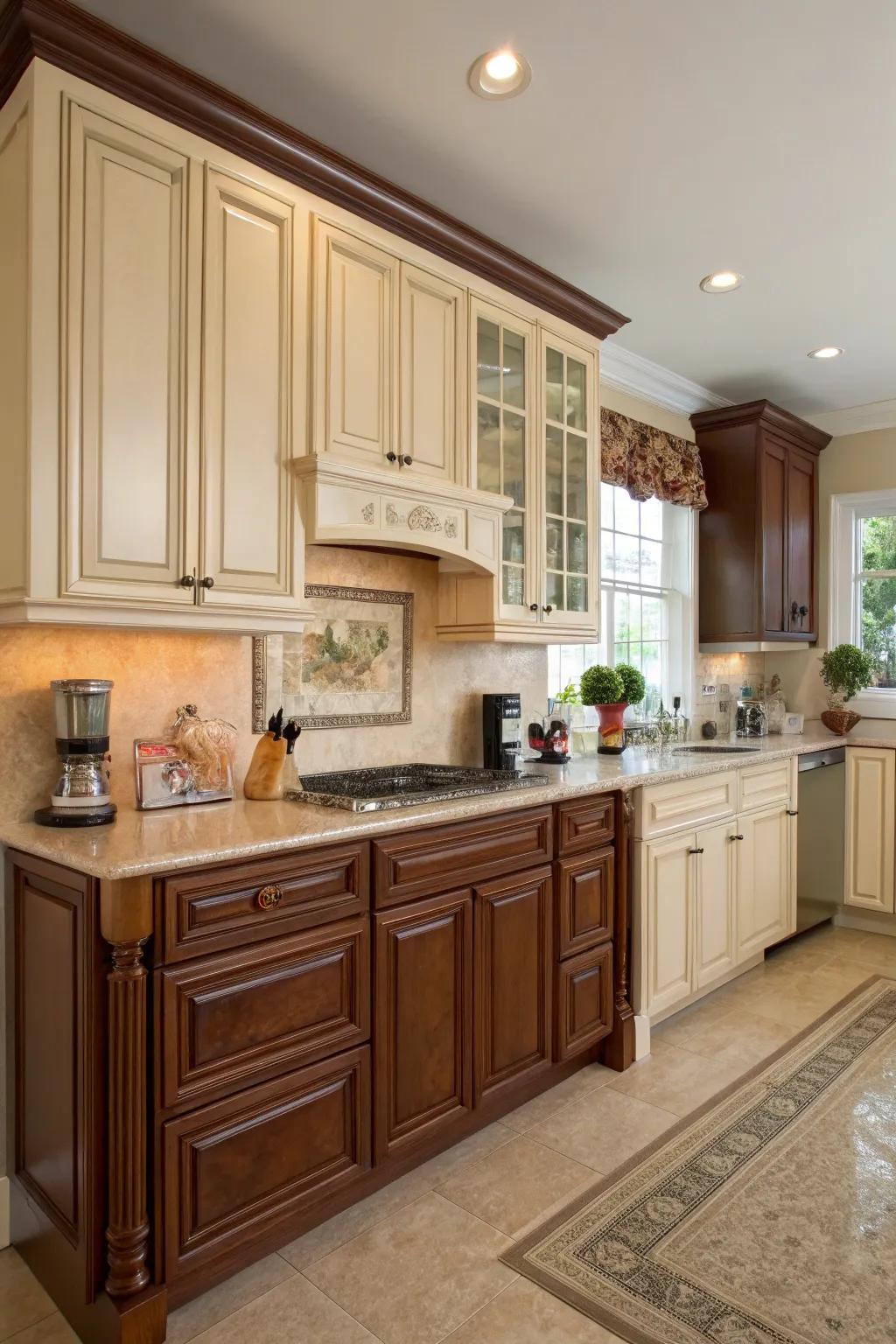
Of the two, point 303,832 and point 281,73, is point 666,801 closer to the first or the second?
point 303,832

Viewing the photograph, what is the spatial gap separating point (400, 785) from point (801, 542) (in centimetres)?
320

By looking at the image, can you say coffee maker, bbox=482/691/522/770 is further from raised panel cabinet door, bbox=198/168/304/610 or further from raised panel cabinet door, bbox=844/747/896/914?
raised panel cabinet door, bbox=844/747/896/914

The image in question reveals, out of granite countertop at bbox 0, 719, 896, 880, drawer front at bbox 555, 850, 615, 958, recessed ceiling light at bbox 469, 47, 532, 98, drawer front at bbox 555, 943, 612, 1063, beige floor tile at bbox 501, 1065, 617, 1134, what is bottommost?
beige floor tile at bbox 501, 1065, 617, 1134

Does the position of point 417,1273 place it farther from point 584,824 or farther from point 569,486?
point 569,486

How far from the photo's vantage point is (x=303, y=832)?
196 cm

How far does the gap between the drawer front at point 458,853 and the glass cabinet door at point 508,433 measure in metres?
0.81

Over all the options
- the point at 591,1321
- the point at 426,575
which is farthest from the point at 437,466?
the point at 591,1321

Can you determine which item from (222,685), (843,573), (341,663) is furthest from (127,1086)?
(843,573)

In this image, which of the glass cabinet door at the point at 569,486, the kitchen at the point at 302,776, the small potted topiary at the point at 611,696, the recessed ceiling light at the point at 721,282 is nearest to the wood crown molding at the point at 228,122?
the kitchen at the point at 302,776

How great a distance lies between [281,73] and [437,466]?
110 centimetres

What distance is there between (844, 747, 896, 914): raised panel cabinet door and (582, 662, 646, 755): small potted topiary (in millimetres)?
1589

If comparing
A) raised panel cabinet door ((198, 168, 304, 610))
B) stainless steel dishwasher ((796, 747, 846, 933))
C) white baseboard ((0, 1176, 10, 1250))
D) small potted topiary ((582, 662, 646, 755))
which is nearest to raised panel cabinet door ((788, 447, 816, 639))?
stainless steel dishwasher ((796, 747, 846, 933))

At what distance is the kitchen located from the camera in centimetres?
180

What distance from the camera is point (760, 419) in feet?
15.0
